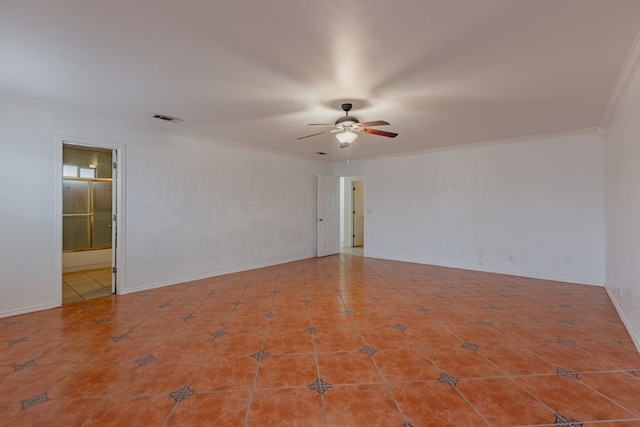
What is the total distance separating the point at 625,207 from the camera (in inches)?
126

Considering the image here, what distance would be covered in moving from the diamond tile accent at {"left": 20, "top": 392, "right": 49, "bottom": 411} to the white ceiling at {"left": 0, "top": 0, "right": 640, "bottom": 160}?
260 cm

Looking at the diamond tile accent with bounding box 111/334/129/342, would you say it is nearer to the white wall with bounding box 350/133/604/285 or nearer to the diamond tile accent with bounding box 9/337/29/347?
the diamond tile accent with bounding box 9/337/29/347

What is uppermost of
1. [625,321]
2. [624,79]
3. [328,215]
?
[624,79]

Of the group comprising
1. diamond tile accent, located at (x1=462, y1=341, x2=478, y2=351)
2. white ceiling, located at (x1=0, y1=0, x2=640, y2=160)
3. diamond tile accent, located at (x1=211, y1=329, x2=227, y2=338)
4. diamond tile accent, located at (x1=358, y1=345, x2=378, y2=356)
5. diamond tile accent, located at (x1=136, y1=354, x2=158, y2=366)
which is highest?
white ceiling, located at (x1=0, y1=0, x2=640, y2=160)

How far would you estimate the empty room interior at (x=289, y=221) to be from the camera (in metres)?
1.99

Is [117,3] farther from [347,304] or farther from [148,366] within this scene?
[347,304]

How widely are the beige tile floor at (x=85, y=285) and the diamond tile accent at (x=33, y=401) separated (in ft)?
8.42

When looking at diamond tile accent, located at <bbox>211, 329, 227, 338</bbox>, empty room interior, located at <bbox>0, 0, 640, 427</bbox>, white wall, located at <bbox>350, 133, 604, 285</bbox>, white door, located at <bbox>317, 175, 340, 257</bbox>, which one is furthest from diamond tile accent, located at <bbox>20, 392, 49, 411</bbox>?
white wall, located at <bbox>350, 133, 604, 285</bbox>

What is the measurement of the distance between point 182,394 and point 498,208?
234 inches

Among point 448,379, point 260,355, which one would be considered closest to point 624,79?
point 448,379

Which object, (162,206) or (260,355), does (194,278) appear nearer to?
(162,206)

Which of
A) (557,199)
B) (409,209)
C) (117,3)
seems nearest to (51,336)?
(117,3)

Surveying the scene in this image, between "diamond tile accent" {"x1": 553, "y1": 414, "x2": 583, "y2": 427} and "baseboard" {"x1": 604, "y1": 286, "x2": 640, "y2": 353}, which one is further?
"baseboard" {"x1": 604, "y1": 286, "x2": 640, "y2": 353}

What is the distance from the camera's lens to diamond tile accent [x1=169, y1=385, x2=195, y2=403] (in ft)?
6.57
